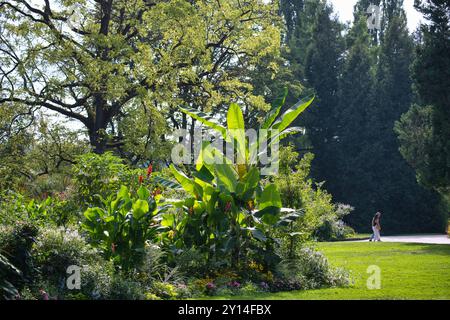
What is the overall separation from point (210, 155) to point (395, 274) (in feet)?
14.5

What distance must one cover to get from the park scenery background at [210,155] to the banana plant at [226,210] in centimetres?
3

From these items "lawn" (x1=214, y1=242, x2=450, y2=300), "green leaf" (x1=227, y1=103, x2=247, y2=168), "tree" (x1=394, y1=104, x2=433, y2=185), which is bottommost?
"lawn" (x1=214, y1=242, x2=450, y2=300)

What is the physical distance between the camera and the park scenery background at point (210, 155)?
9.91m

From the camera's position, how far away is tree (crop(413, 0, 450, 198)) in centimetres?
2495

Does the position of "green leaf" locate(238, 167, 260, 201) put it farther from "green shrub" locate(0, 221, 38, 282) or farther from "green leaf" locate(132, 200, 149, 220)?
"green shrub" locate(0, 221, 38, 282)

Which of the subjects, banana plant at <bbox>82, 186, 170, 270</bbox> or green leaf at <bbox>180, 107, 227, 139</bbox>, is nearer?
banana plant at <bbox>82, 186, 170, 270</bbox>

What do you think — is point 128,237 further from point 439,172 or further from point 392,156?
point 392,156

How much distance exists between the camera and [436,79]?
81.8 ft

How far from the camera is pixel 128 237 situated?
32.4 feet

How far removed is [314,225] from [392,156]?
30.1 metres

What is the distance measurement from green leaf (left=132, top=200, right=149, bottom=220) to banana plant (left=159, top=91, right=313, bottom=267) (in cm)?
122

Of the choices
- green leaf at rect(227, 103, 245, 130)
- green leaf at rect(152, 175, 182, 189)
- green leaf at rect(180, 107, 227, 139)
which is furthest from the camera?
green leaf at rect(180, 107, 227, 139)

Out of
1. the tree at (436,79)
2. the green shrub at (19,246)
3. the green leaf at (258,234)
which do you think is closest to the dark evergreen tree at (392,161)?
the tree at (436,79)

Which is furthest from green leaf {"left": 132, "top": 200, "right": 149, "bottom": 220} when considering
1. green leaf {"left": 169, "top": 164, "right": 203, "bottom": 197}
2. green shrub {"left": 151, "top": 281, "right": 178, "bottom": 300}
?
green leaf {"left": 169, "top": 164, "right": 203, "bottom": 197}
